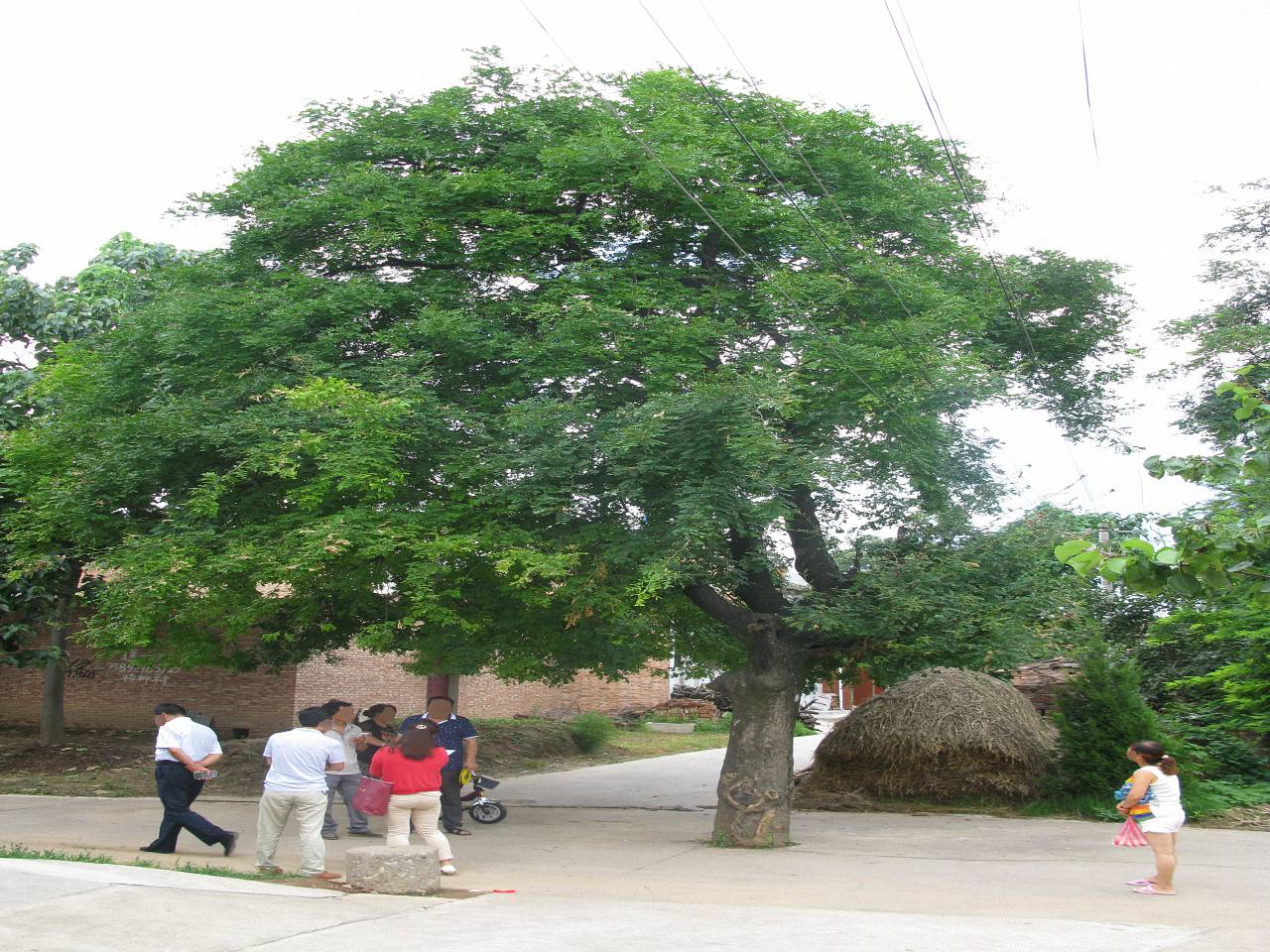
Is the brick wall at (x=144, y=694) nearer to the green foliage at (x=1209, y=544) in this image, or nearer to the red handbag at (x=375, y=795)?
the red handbag at (x=375, y=795)

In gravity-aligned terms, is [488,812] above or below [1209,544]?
below

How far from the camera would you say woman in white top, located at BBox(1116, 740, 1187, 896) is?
28.7 ft

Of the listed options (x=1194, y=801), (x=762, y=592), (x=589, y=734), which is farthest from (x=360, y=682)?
(x=1194, y=801)

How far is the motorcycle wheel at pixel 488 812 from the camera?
1402 cm

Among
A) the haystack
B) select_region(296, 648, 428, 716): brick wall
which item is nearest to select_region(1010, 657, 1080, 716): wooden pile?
the haystack

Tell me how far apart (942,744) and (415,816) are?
8219 millimetres

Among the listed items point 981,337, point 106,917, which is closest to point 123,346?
point 106,917

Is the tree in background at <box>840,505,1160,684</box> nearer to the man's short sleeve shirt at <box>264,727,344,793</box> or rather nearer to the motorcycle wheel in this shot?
the man's short sleeve shirt at <box>264,727,344,793</box>

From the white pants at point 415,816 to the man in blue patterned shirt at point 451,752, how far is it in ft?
9.28

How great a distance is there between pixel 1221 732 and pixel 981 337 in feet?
21.6

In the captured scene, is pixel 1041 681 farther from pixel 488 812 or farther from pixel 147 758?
pixel 147 758

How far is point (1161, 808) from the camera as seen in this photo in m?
8.77

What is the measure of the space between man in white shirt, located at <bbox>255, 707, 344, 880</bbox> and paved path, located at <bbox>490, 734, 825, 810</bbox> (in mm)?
7348

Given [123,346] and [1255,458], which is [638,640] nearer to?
[123,346]
